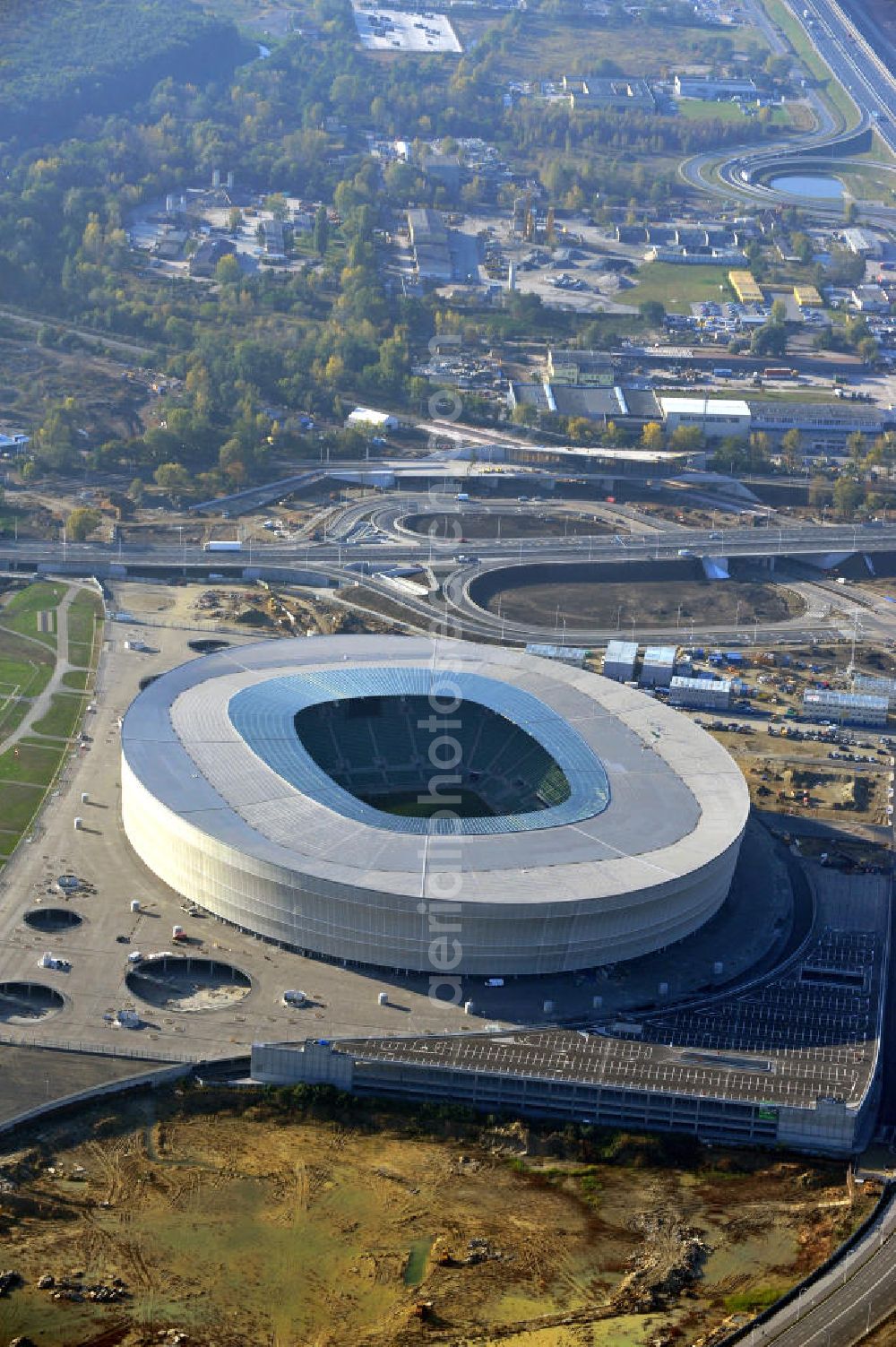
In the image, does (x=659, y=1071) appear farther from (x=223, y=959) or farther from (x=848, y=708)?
(x=848, y=708)

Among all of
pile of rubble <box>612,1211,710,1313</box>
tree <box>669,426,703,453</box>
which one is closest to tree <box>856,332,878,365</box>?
tree <box>669,426,703,453</box>

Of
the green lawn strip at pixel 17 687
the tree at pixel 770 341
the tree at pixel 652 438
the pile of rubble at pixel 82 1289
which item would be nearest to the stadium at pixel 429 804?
the green lawn strip at pixel 17 687

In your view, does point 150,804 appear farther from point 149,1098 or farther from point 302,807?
point 149,1098

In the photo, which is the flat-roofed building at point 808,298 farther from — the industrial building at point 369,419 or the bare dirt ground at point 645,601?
the bare dirt ground at point 645,601

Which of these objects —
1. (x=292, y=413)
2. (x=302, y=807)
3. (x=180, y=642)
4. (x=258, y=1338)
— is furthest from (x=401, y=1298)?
(x=292, y=413)

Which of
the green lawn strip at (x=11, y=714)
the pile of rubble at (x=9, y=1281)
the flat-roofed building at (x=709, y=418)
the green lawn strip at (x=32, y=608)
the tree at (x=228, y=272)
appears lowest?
the green lawn strip at (x=32, y=608)

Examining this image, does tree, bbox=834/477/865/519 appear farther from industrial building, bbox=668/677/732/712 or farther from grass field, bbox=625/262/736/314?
grass field, bbox=625/262/736/314
